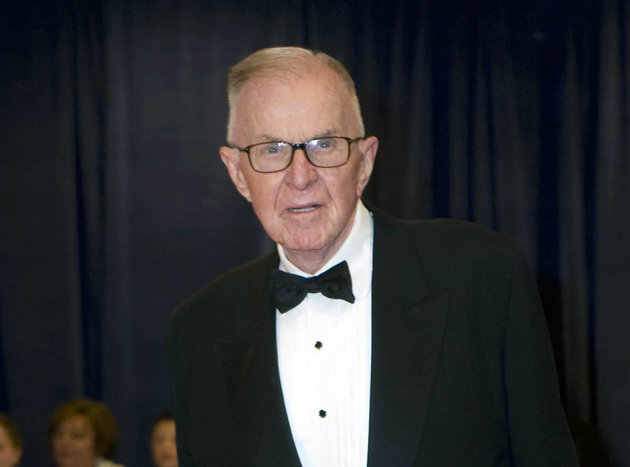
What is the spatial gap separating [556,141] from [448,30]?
2.86ft

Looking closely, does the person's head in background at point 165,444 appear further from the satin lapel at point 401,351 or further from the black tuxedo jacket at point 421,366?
the satin lapel at point 401,351

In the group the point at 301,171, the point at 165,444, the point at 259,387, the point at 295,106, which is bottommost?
the point at 165,444

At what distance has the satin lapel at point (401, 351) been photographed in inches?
64.2

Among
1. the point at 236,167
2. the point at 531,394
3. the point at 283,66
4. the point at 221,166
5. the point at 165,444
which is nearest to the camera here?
the point at 531,394

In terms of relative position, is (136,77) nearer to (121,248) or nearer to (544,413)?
(121,248)

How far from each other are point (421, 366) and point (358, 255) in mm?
278

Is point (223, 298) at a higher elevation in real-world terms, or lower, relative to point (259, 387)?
higher

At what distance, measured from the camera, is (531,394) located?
5.28 ft

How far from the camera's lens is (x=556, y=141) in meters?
5.63

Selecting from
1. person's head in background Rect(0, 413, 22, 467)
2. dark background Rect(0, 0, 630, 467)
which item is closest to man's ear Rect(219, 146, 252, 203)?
person's head in background Rect(0, 413, 22, 467)

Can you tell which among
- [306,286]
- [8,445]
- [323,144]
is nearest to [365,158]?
[323,144]

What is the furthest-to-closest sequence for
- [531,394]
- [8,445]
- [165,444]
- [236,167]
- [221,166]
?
[221,166] < [165,444] < [8,445] < [236,167] < [531,394]

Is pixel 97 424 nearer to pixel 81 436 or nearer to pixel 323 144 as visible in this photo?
pixel 81 436

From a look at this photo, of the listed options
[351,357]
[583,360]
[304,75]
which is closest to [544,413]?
[351,357]
